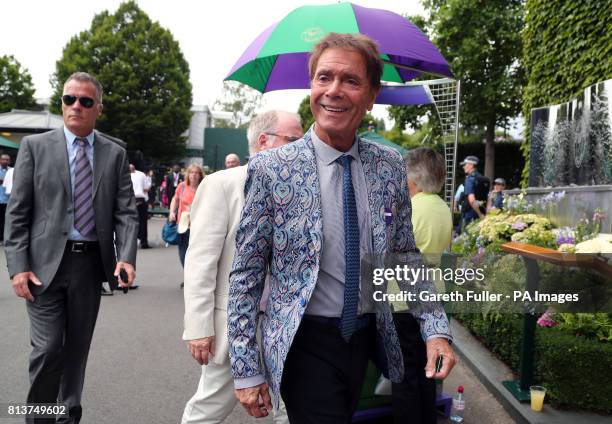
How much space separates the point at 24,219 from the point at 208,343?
1495mm

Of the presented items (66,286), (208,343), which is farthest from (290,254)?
(66,286)

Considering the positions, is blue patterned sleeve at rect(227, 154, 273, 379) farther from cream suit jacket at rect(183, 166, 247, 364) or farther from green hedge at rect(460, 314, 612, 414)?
green hedge at rect(460, 314, 612, 414)

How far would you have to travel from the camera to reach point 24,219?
3176 millimetres

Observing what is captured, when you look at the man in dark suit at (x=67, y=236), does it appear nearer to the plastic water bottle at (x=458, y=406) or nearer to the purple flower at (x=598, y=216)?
the plastic water bottle at (x=458, y=406)

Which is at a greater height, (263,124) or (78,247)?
(263,124)

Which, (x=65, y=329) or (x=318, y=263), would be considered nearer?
(x=318, y=263)


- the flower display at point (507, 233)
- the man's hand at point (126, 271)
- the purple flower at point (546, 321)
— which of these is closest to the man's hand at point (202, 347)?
the man's hand at point (126, 271)

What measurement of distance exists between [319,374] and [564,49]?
9.22m

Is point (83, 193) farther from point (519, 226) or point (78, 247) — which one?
point (519, 226)

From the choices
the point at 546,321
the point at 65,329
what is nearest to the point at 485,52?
the point at 546,321

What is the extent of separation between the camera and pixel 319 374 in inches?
Result: 71.6

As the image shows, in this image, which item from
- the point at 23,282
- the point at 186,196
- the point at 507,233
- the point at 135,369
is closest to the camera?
the point at 23,282

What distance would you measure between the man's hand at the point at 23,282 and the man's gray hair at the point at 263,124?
1.46m

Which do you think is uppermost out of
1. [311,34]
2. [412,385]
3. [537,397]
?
[311,34]
